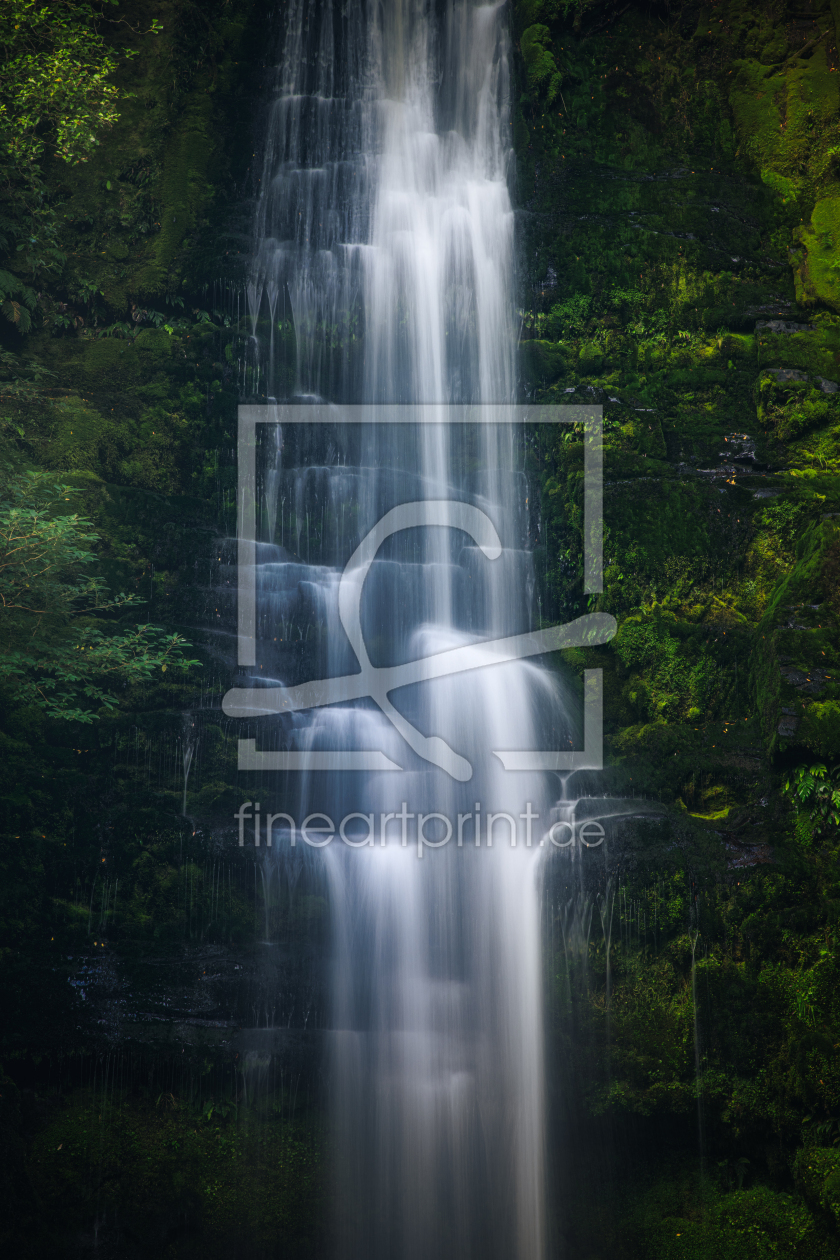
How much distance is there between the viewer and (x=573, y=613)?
30.8 feet

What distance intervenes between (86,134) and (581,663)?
7.81 metres

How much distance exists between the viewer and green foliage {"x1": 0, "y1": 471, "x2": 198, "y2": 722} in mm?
8430

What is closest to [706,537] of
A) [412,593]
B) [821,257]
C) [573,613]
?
[573,613]

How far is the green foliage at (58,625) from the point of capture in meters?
8.43

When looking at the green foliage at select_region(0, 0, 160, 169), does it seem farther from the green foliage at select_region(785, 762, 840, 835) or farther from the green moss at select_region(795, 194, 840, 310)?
the green foliage at select_region(785, 762, 840, 835)

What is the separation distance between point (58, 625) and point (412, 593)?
3.41 m

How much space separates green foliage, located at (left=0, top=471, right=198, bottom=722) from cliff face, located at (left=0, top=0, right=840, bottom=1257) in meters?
0.25

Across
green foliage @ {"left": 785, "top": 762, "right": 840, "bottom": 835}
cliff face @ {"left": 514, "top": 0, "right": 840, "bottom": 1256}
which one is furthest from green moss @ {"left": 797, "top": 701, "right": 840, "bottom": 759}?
green foliage @ {"left": 785, "top": 762, "right": 840, "bottom": 835}

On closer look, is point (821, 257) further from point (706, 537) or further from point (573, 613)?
point (573, 613)

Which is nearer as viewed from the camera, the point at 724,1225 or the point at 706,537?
the point at 724,1225

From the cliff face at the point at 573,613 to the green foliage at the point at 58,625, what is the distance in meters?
0.25

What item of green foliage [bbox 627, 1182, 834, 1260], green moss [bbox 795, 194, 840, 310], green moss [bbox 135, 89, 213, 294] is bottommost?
green foliage [bbox 627, 1182, 834, 1260]

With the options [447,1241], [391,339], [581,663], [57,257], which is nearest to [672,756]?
[581,663]

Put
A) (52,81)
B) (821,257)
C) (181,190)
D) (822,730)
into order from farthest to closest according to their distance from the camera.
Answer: (181,190)
(821,257)
(52,81)
(822,730)
